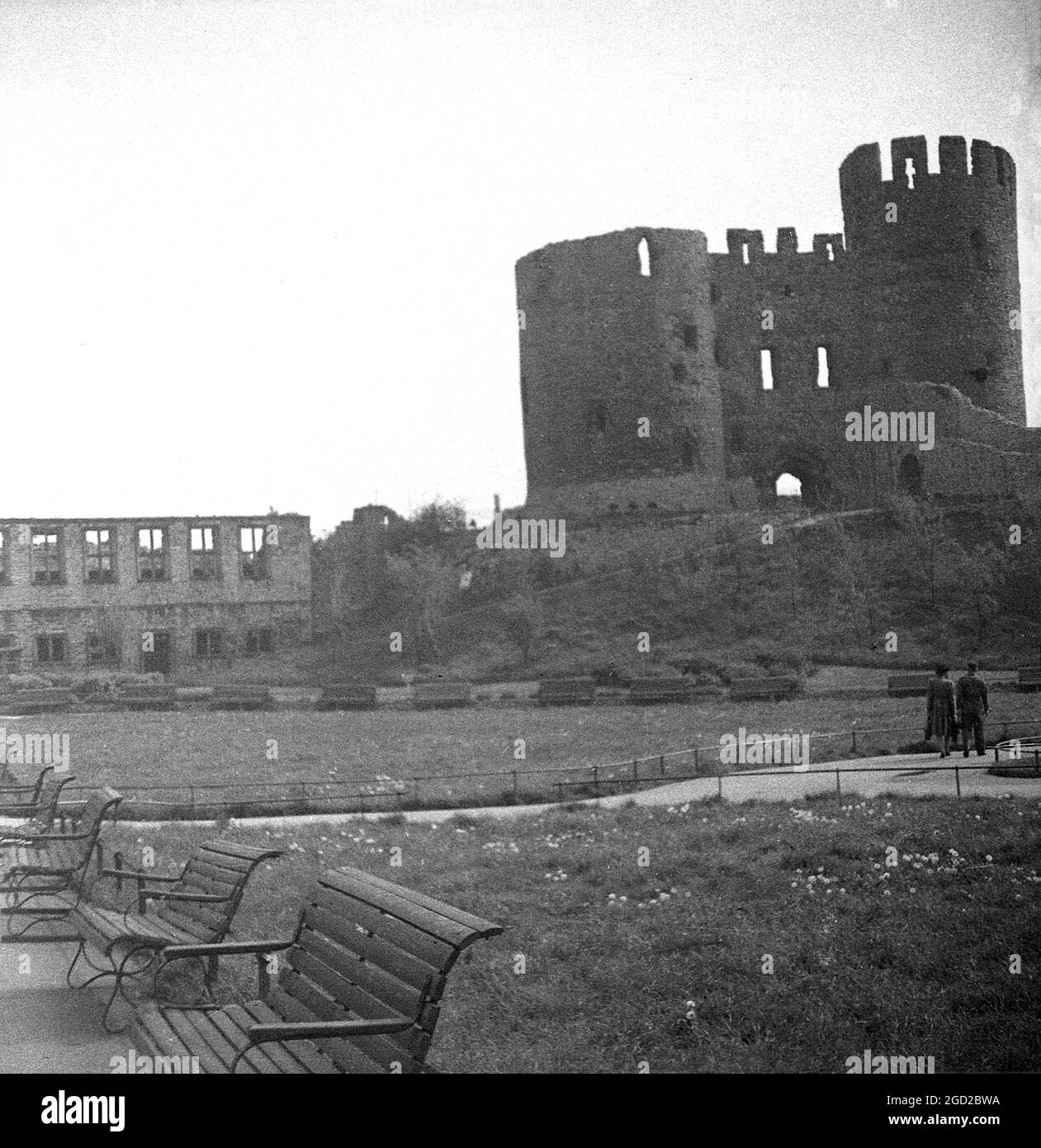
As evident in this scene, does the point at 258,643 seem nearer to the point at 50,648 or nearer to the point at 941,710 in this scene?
the point at 50,648

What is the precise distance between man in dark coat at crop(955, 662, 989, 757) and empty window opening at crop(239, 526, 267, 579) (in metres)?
20.6

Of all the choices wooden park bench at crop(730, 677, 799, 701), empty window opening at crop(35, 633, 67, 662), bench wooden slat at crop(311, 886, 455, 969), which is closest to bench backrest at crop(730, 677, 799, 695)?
wooden park bench at crop(730, 677, 799, 701)

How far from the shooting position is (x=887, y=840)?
9508mm

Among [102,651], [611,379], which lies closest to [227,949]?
[102,651]

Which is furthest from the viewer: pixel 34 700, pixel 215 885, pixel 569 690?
pixel 569 690

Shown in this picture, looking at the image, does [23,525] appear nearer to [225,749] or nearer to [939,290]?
[225,749]

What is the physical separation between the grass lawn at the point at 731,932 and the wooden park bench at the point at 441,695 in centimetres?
1292

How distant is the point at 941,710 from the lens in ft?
49.1

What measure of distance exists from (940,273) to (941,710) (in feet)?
87.2

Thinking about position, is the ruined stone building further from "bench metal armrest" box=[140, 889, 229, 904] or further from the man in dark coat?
the man in dark coat

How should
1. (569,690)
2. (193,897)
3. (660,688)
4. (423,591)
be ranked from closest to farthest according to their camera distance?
(193,897) → (660,688) → (569,690) → (423,591)
